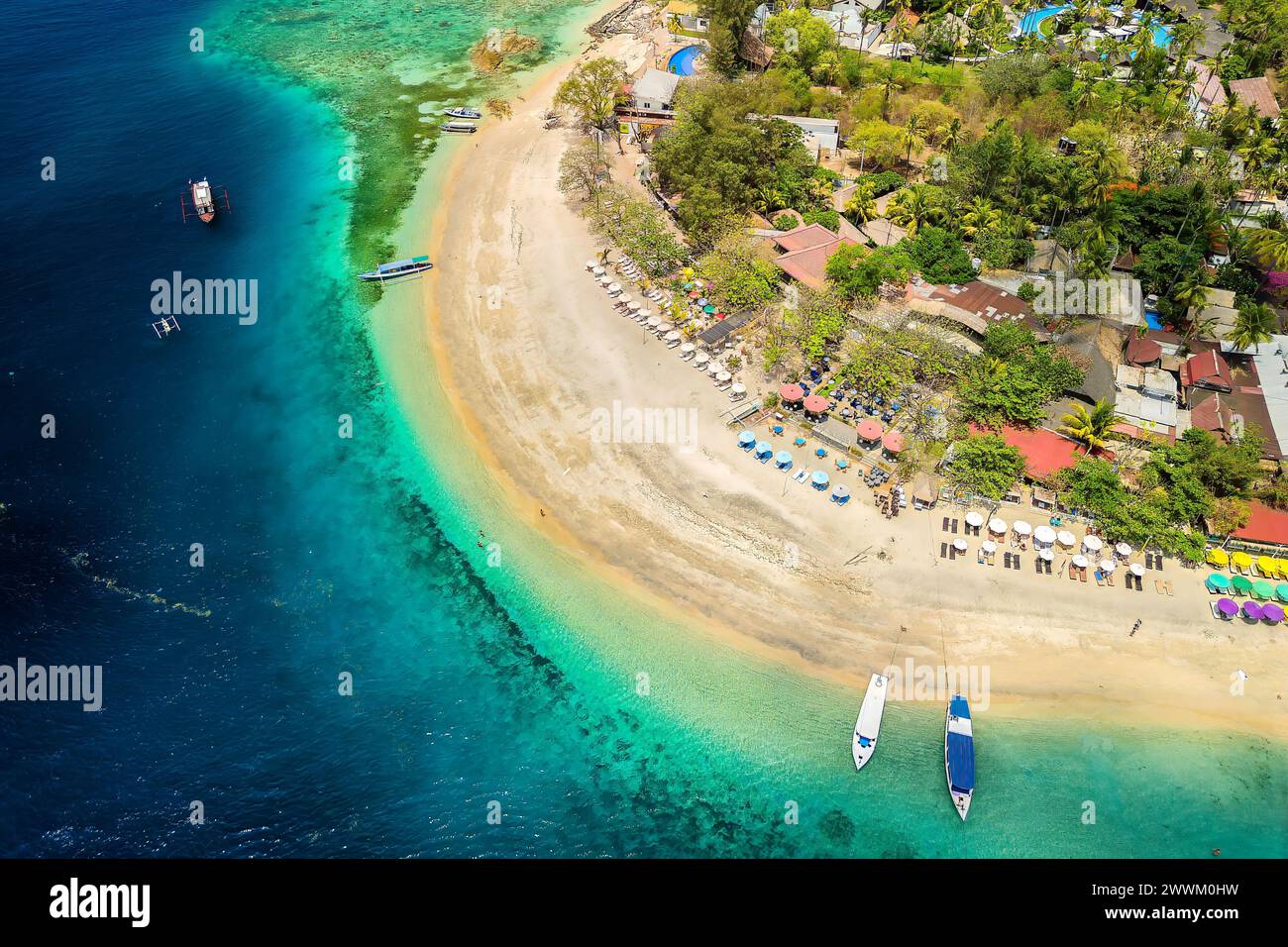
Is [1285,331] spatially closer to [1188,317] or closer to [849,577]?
[1188,317]

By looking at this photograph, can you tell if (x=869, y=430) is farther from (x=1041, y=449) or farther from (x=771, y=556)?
(x=771, y=556)

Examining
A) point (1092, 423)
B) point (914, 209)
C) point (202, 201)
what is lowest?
point (1092, 423)

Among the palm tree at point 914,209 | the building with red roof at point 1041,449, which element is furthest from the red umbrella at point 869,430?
the palm tree at point 914,209

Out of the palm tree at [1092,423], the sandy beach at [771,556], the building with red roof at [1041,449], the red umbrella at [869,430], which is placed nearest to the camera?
the sandy beach at [771,556]

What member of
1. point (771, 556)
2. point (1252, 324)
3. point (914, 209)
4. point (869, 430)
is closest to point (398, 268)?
point (771, 556)

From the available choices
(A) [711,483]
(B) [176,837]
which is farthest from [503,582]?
(B) [176,837]

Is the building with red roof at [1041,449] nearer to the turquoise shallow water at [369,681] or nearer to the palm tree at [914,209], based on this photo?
the turquoise shallow water at [369,681]

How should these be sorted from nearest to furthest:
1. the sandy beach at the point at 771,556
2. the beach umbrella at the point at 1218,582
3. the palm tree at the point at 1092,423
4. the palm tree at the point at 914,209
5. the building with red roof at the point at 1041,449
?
1. the sandy beach at the point at 771,556
2. the beach umbrella at the point at 1218,582
3. the palm tree at the point at 1092,423
4. the building with red roof at the point at 1041,449
5. the palm tree at the point at 914,209
